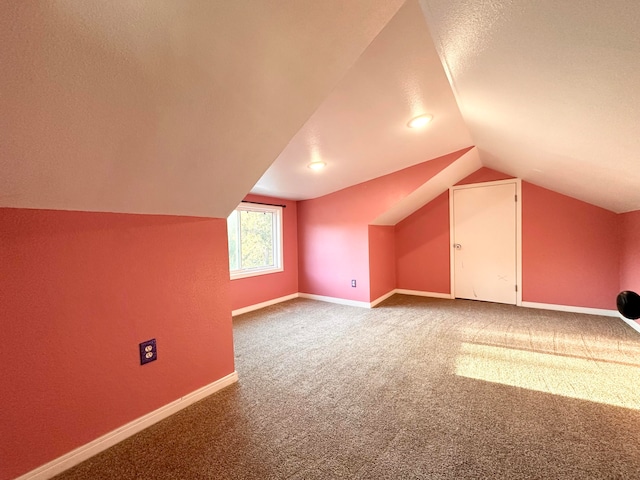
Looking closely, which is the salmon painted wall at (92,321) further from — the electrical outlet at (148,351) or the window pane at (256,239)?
the window pane at (256,239)

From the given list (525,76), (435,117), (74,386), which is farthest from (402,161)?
(74,386)

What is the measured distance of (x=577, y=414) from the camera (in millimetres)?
1505

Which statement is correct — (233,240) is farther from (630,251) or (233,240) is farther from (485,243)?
(630,251)

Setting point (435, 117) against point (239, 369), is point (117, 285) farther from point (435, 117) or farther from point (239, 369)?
point (435, 117)

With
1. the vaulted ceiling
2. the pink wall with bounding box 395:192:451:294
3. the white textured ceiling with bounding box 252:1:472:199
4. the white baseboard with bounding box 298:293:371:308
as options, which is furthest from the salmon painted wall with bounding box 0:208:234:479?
the pink wall with bounding box 395:192:451:294

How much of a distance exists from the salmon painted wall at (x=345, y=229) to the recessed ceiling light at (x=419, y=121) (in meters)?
1.11

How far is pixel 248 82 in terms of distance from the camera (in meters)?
1.08

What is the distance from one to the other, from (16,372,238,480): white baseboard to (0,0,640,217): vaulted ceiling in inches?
46.4

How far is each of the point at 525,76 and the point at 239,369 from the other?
8.73ft

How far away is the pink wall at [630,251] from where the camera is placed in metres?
2.65

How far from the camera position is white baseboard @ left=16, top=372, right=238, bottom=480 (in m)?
1.17

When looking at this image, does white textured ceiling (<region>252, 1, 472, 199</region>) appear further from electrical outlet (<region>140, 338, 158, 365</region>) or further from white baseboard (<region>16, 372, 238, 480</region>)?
white baseboard (<region>16, 372, 238, 480</region>)

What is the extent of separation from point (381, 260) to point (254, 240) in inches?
79.8

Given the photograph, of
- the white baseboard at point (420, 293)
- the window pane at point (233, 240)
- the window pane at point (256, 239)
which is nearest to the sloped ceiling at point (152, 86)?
the window pane at point (233, 240)
